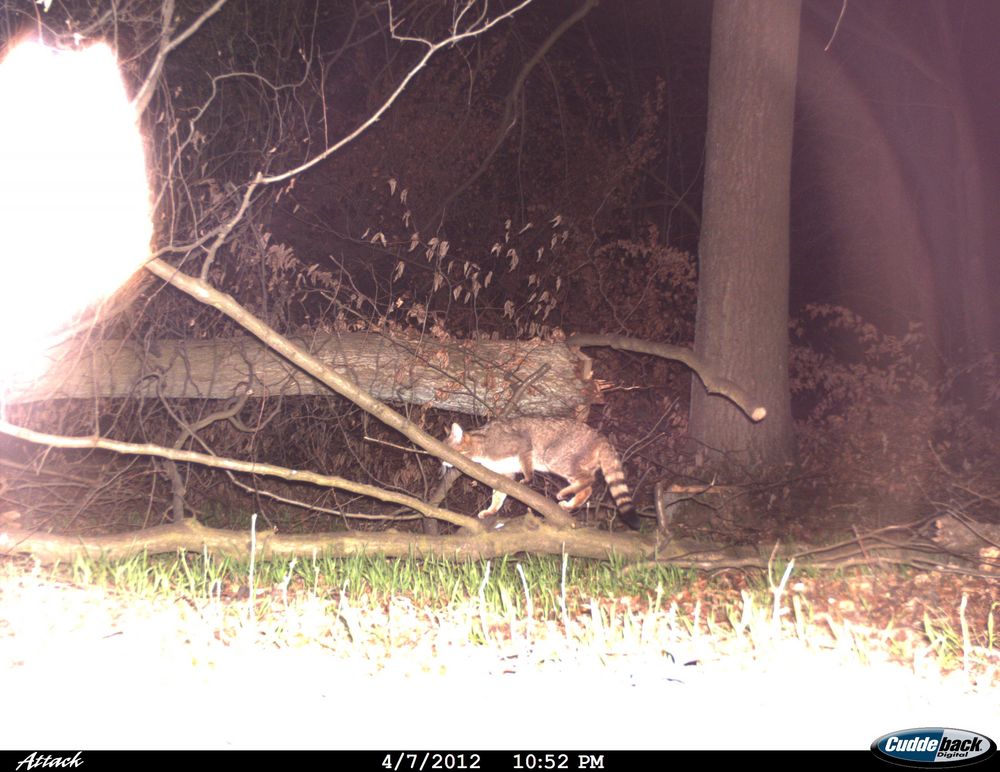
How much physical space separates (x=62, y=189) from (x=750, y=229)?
6169 millimetres

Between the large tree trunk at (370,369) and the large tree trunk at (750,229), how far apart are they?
1.55 metres

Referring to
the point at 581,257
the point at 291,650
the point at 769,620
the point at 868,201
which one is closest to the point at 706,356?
the point at 581,257

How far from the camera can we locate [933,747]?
4.38 m

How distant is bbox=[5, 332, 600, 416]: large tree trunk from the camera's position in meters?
9.08

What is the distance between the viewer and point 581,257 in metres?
12.7

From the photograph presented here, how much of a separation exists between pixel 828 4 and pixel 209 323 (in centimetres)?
1297

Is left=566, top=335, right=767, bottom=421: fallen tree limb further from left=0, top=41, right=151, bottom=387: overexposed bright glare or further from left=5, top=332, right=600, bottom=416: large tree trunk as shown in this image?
left=0, top=41, right=151, bottom=387: overexposed bright glare

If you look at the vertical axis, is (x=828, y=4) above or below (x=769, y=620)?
above

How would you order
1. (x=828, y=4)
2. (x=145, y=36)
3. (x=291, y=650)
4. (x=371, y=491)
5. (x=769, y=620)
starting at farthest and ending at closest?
1. (x=828, y=4)
2. (x=145, y=36)
3. (x=371, y=491)
4. (x=769, y=620)
5. (x=291, y=650)

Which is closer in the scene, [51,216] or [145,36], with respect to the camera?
[51,216]

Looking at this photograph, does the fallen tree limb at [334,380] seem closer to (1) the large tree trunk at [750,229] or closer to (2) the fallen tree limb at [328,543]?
(2) the fallen tree limb at [328,543]

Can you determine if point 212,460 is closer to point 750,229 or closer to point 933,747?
point 933,747

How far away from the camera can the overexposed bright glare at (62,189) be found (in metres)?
6.93

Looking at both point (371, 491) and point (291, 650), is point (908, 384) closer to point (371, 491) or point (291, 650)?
point (371, 491)
